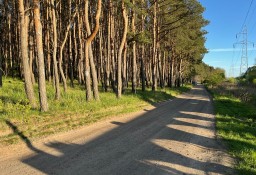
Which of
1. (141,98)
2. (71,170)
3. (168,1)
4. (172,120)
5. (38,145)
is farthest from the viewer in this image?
(168,1)

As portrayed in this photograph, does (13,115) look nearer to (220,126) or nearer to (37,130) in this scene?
(37,130)

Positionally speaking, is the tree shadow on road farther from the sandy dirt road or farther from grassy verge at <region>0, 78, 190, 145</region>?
grassy verge at <region>0, 78, 190, 145</region>

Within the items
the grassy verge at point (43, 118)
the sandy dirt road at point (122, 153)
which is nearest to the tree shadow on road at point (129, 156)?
the sandy dirt road at point (122, 153)

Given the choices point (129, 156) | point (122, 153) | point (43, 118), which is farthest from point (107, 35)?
point (129, 156)

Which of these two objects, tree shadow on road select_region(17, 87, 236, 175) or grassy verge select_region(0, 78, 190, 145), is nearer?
tree shadow on road select_region(17, 87, 236, 175)

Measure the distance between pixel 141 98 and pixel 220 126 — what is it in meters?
12.5

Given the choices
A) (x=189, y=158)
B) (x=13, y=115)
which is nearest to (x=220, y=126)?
(x=189, y=158)

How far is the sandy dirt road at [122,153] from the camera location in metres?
7.71

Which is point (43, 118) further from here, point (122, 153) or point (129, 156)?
point (129, 156)

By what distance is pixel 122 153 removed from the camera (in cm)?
924

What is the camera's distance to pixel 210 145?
35.2 ft

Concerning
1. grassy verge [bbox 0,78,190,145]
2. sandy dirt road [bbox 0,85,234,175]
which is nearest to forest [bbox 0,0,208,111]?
grassy verge [bbox 0,78,190,145]

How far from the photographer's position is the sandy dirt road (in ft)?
25.3

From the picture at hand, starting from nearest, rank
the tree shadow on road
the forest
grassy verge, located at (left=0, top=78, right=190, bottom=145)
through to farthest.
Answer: the tree shadow on road, grassy verge, located at (left=0, top=78, right=190, bottom=145), the forest
